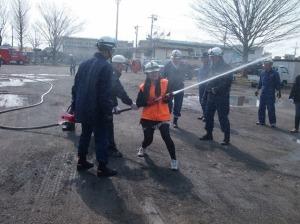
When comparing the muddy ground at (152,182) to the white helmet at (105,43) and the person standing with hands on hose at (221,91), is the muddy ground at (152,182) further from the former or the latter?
the white helmet at (105,43)

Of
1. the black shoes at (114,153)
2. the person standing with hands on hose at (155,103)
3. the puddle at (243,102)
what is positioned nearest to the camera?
the person standing with hands on hose at (155,103)

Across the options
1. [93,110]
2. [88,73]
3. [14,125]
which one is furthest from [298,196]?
[14,125]

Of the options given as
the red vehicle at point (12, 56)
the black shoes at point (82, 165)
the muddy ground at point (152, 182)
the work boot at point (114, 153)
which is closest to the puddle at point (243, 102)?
the muddy ground at point (152, 182)

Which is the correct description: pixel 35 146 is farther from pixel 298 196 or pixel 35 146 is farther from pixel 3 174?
pixel 298 196

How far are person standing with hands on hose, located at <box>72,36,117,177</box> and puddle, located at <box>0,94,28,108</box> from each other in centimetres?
670

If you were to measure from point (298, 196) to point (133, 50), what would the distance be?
61.6m

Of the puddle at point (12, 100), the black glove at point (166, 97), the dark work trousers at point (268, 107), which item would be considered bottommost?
the puddle at point (12, 100)

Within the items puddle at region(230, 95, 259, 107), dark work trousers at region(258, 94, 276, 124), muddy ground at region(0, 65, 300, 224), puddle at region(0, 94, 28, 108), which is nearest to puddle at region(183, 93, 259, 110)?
puddle at region(230, 95, 259, 107)

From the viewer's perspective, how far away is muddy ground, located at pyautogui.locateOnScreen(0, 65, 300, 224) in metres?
3.76

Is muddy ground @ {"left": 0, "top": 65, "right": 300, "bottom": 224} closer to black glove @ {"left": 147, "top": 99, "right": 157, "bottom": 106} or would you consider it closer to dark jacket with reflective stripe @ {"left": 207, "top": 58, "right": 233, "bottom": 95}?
black glove @ {"left": 147, "top": 99, "right": 157, "bottom": 106}

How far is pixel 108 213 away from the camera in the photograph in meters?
3.74

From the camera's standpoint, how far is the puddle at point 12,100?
10678 millimetres

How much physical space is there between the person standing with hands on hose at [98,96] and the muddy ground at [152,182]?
0.52 m

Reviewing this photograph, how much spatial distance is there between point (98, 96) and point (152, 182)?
150cm
